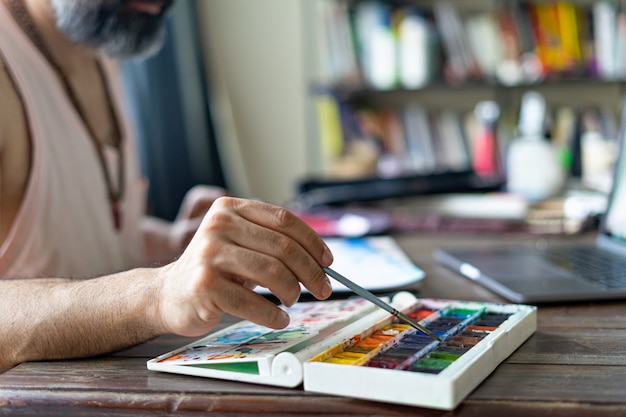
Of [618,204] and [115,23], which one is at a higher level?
[115,23]

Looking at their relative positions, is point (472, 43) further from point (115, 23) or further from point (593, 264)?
point (593, 264)

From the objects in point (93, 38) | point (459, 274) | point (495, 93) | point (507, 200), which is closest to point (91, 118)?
point (93, 38)

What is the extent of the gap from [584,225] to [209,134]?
7.34 feet

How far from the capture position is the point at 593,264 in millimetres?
1056

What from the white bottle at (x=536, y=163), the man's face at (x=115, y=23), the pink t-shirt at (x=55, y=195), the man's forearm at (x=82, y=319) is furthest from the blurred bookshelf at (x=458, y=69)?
the man's forearm at (x=82, y=319)

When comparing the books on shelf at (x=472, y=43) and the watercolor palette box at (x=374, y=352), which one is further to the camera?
the books on shelf at (x=472, y=43)

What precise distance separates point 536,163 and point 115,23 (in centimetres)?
101

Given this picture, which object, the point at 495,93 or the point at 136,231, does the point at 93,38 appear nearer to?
the point at 136,231

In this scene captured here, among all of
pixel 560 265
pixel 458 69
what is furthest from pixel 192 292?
pixel 458 69

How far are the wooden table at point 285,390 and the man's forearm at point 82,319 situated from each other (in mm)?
16

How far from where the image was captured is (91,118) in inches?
55.4

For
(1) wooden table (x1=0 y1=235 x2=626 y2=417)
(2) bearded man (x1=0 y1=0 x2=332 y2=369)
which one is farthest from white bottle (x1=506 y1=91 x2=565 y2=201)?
(1) wooden table (x1=0 y1=235 x2=626 y2=417)

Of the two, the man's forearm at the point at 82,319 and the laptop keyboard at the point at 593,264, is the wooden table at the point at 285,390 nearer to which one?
the man's forearm at the point at 82,319

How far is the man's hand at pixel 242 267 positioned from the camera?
0.62m
